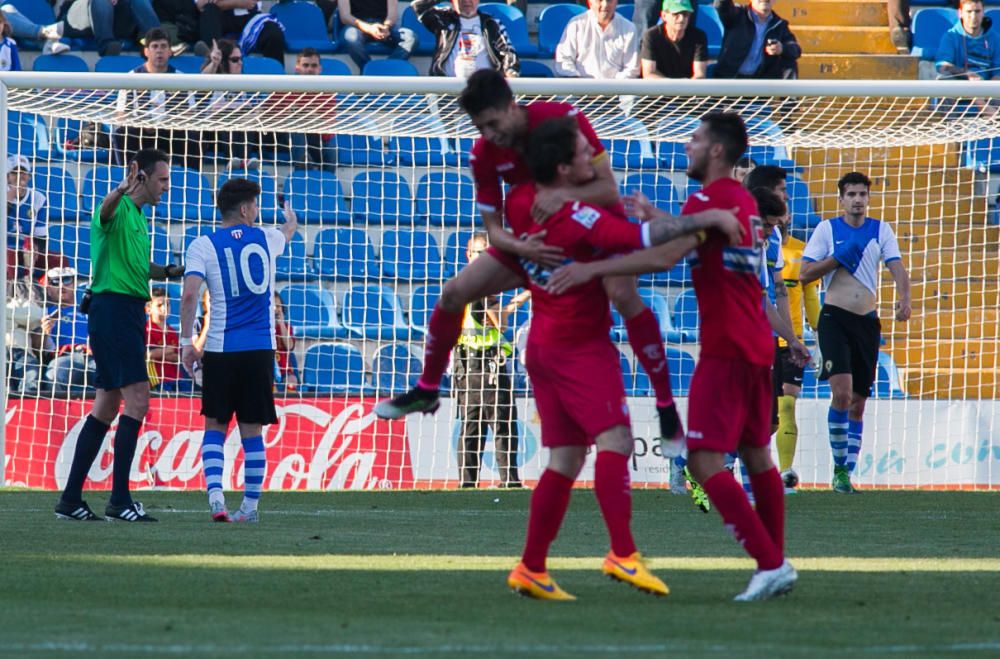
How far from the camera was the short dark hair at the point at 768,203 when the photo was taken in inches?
367

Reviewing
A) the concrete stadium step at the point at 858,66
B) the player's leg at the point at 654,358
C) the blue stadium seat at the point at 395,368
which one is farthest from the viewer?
the concrete stadium step at the point at 858,66

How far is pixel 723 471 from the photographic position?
229 inches

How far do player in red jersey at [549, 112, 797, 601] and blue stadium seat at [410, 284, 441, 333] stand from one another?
7905 mm

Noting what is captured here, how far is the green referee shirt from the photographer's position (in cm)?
922

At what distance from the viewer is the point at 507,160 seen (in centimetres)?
626

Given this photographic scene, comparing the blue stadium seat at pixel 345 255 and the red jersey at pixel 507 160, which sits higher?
the red jersey at pixel 507 160

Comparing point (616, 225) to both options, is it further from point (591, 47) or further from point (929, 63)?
point (929, 63)

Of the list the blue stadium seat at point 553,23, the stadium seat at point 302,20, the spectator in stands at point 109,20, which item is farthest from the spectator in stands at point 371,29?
the spectator in stands at point 109,20

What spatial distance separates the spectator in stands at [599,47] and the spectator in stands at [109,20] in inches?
167

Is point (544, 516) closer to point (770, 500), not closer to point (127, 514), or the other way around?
point (770, 500)

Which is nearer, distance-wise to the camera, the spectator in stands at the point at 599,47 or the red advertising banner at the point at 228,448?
the red advertising banner at the point at 228,448

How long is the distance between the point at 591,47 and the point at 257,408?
7797 millimetres

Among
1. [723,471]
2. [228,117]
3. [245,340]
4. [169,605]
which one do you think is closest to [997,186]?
[228,117]

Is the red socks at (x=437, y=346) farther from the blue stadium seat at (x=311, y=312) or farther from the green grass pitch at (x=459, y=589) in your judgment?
the blue stadium seat at (x=311, y=312)
